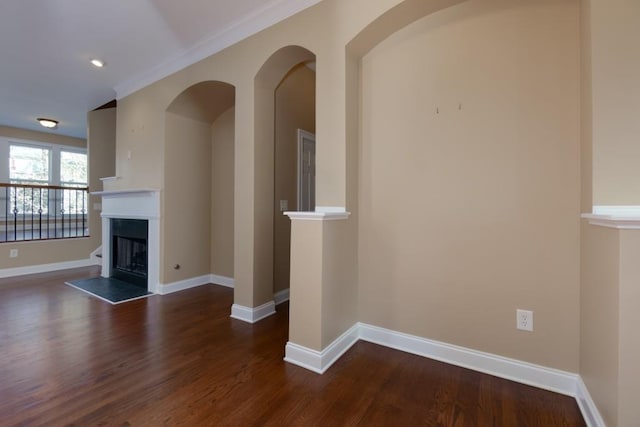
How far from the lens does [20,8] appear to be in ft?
8.32

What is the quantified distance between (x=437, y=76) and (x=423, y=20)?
438 mm

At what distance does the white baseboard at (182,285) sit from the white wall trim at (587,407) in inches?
155

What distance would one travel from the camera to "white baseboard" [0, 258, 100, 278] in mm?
4340

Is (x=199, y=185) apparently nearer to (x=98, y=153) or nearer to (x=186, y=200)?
(x=186, y=200)

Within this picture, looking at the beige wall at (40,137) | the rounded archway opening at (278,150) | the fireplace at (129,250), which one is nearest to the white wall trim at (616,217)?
the rounded archway opening at (278,150)

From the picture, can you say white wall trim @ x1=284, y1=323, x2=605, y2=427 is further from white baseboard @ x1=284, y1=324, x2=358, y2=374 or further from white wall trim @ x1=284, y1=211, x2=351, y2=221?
white wall trim @ x1=284, y1=211, x2=351, y2=221

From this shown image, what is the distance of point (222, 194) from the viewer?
13.5ft

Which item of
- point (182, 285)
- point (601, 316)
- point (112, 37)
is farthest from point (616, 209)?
point (112, 37)

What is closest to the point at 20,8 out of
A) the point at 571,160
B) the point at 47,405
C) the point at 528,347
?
the point at 47,405

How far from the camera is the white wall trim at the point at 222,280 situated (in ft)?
13.1

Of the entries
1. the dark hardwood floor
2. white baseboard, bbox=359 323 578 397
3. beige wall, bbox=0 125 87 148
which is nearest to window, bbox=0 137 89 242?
beige wall, bbox=0 125 87 148

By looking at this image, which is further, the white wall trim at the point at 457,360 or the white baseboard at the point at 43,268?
the white baseboard at the point at 43,268

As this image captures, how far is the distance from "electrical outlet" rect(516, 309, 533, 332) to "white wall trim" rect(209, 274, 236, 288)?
329 cm

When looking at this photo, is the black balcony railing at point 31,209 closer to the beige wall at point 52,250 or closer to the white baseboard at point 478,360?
the beige wall at point 52,250
